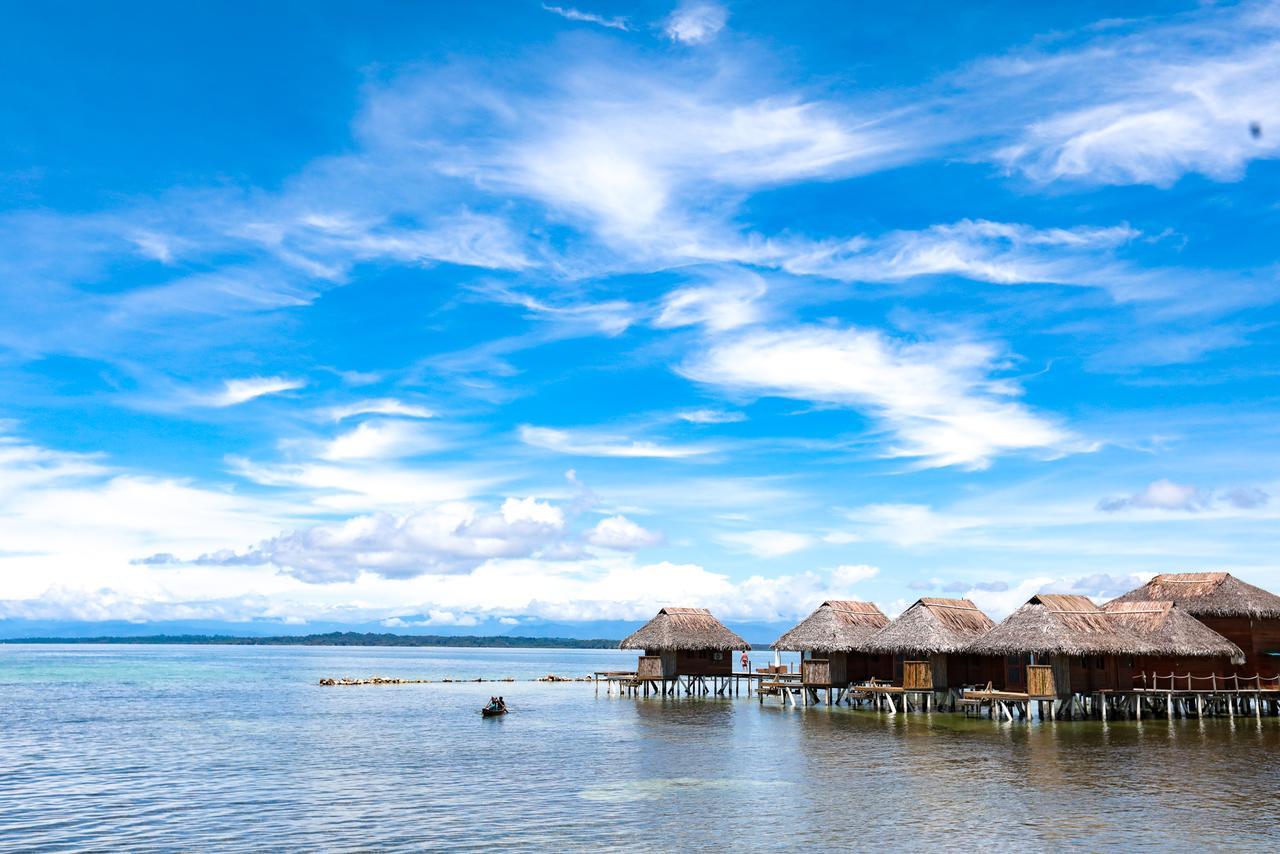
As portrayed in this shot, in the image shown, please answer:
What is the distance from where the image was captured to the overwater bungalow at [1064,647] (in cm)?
4475

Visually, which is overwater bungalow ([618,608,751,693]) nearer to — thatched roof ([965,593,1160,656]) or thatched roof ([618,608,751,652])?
thatched roof ([618,608,751,652])

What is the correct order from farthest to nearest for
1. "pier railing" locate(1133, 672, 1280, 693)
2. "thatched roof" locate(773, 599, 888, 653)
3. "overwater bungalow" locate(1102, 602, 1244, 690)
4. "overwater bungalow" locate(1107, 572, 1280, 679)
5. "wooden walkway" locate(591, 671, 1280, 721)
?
"thatched roof" locate(773, 599, 888, 653)
"overwater bungalow" locate(1107, 572, 1280, 679)
"pier railing" locate(1133, 672, 1280, 693)
"overwater bungalow" locate(1102, 602, 1244, 690)
"wooden walkway" locate(591, 671, 1280, 721)

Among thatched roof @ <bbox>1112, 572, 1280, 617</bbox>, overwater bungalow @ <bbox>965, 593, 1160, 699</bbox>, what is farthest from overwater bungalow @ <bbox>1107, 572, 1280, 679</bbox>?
overwater bungalow @ <bbox>965, 593, 1160, 699</bbox>

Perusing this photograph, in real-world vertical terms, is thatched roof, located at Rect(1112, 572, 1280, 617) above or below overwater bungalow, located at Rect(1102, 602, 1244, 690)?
above

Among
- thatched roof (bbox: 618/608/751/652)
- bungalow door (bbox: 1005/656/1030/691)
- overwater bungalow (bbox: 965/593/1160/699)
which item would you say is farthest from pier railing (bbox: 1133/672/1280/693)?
thatched roof (bbox: 618/608/751/652)

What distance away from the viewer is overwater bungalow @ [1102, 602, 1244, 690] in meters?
47.5

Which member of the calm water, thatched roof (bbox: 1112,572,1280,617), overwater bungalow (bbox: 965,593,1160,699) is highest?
thatched roof (bbox: 1112,572,1280,617)

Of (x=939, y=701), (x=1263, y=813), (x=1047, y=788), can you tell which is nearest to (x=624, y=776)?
(x=1047, y=788)

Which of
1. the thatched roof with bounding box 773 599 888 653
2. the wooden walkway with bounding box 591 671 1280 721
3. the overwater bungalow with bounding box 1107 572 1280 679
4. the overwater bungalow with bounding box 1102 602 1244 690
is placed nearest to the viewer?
the wooden walkway with bounding box 591 671 1280 721

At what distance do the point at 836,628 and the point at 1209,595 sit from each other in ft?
60.5

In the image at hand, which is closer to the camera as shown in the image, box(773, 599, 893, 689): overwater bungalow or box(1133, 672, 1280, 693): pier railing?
box(1133, 672, 1280, 693): pier railing

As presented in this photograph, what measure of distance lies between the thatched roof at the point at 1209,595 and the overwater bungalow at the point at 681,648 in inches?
953

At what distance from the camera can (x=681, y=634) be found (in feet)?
219

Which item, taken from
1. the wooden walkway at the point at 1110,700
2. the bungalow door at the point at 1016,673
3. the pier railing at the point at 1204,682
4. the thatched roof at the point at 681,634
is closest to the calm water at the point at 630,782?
the wooden walkway at the point at 1110,700
